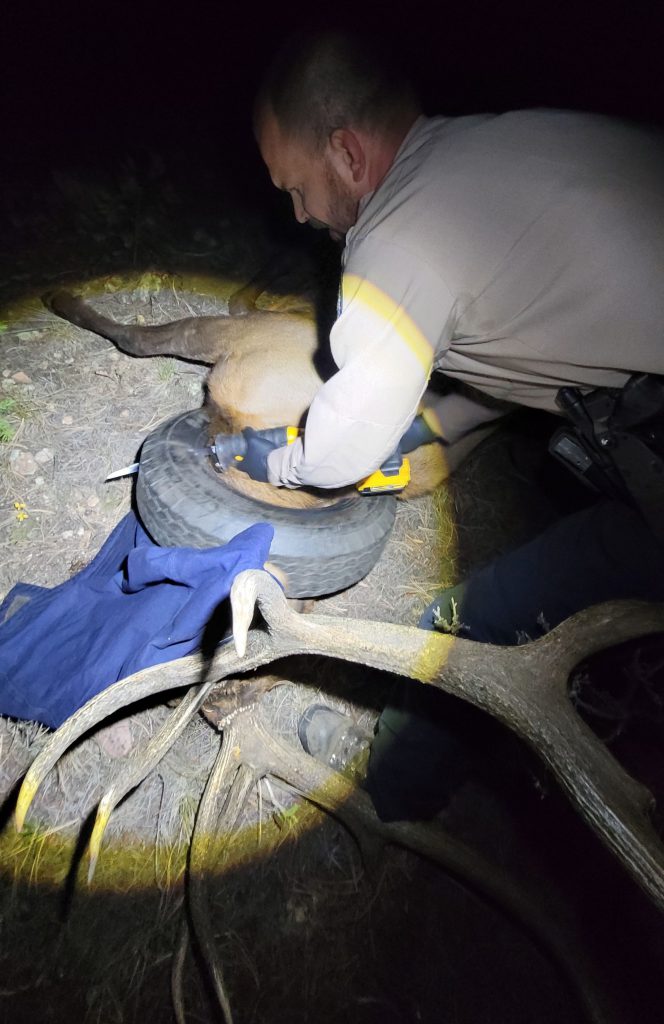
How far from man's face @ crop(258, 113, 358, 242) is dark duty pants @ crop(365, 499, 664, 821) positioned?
1369 mm

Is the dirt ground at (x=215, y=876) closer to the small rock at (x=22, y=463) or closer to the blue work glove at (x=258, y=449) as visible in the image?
the small rock at (x=22, y=463)

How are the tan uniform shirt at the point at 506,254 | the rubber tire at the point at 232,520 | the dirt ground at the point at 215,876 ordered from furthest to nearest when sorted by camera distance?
1. the dirt ground at the point at 215,876
2. the rubber tire at the point at 232,520
3. the tan uniform shirt at the point at 506,254

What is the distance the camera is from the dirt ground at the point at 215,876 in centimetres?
244

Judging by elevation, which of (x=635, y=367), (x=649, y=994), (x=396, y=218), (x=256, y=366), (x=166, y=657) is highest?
(x=396, y=218)

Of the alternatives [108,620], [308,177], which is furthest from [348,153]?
[108,620]

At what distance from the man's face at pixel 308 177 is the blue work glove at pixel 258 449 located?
0.85m

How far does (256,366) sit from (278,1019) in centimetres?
302

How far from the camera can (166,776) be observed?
9.06 ft

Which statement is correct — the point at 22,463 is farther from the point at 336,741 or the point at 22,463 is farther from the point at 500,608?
the point at 500,608

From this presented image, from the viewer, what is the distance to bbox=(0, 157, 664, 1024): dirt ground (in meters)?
2.44

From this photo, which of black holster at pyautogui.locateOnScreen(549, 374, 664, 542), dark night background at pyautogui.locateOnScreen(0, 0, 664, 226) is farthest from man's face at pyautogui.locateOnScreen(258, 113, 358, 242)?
dark night background at pyautogui.locateOnScreen(0, 0, 664, 226)

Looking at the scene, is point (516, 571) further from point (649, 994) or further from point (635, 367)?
point (649, 994)

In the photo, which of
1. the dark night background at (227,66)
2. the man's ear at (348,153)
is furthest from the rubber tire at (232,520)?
the dark night background at (227,66)

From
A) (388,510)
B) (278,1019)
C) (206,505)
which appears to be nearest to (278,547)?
(206,505)
